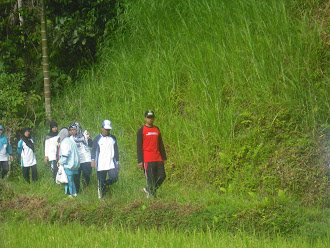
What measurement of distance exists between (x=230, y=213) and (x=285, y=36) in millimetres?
5630

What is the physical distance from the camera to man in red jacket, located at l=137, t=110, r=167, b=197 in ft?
31.5

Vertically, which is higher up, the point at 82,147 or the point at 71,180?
the point at 82,147

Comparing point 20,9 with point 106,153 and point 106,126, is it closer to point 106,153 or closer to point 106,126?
point 106,126

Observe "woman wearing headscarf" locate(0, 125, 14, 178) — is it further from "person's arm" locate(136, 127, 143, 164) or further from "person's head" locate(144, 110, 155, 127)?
"person's head" locate(144, 110, 155, 127)

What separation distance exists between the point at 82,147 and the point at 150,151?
2197mm

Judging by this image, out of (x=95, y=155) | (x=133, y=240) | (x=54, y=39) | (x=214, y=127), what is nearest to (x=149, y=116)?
(x=95, y=155)

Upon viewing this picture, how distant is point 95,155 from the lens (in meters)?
10.4

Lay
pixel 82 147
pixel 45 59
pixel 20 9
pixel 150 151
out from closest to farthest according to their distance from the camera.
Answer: pixel 150 151, pixel 82 147, pixel 45 59, pixel 20 9

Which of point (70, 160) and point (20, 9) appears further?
point (20, 9)

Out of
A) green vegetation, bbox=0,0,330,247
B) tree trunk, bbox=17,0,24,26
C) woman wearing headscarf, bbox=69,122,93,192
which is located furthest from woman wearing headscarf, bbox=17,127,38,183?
tree trunk, bbox=17,0,24,26

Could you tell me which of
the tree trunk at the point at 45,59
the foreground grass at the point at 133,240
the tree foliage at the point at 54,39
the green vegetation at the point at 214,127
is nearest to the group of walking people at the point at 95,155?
the green vegetation at the point at 214,127

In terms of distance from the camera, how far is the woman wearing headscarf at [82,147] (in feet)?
35.9

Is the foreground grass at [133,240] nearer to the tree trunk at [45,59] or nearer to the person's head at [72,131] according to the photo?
the person's head at [72,131]

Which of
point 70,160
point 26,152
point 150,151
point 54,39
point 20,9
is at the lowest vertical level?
point 26,152
